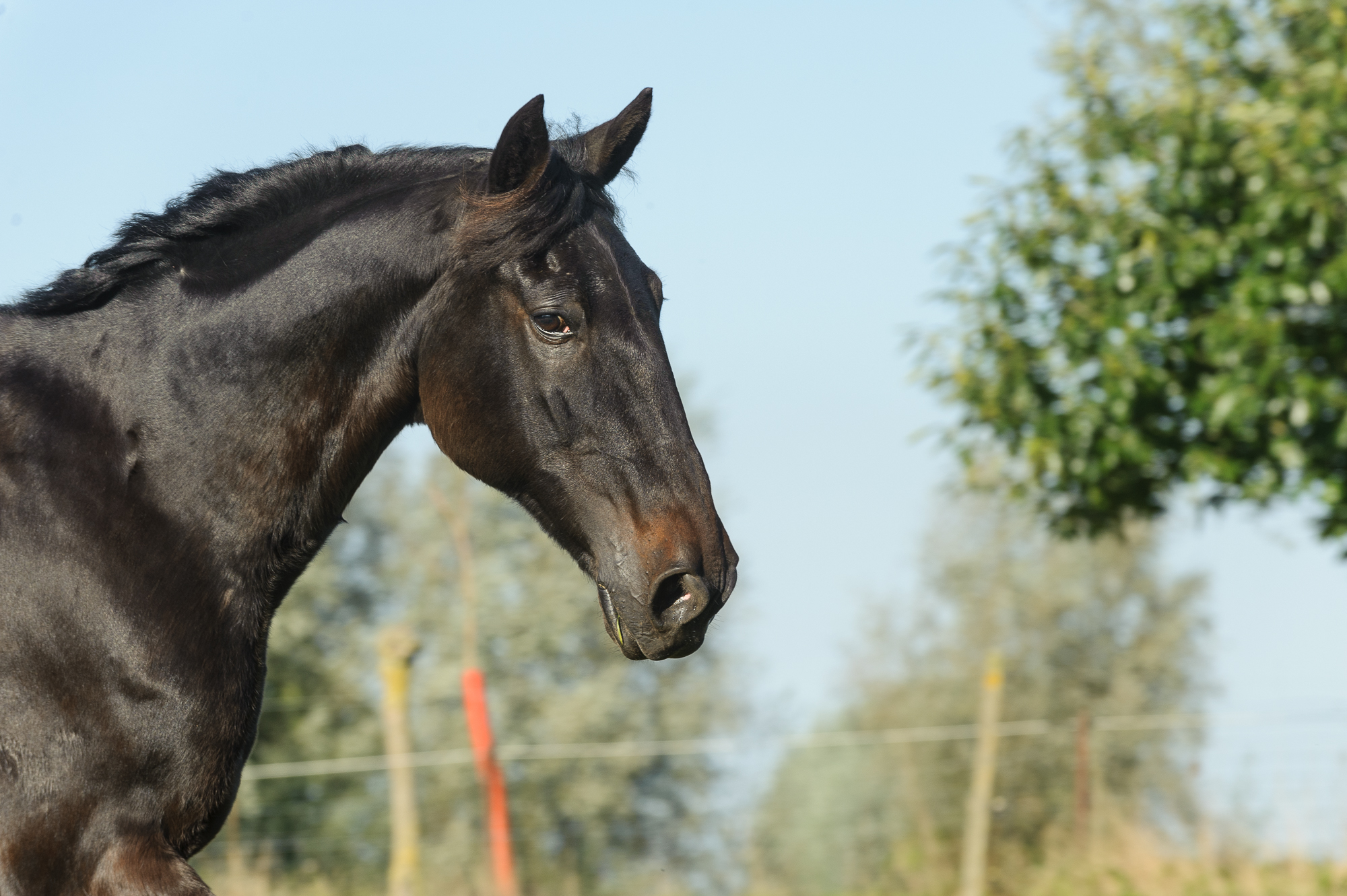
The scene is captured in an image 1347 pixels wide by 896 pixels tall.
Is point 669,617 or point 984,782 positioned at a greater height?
point 669,617

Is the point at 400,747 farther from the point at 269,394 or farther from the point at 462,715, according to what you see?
the point at 462,715

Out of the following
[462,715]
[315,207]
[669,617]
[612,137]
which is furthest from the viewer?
[462,715]

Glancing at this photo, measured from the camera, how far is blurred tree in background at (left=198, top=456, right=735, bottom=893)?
10.7 m

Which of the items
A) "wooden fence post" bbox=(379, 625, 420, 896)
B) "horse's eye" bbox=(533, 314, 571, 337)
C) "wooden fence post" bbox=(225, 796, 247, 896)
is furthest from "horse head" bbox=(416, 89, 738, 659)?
"wooden fence post" bbox=(225, 796, 247, 896)

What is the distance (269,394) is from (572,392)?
622 mm

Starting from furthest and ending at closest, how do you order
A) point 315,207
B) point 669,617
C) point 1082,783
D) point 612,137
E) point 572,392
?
point 1082,783 → point 612,137 → point 315,207 → point 572,392 → point 669,617

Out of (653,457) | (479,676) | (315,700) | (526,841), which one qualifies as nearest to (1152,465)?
(479,676)

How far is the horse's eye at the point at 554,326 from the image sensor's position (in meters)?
2.52

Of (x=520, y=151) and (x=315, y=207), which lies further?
(x=315, y=207)

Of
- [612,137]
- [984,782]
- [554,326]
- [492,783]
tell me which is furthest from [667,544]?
[984,782]

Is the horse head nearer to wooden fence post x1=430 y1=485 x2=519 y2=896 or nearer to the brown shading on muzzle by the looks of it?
the brown shading on muzzle

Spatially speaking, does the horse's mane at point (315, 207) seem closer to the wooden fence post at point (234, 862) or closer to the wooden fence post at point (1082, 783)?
the wooden fence post at point (234, 862)

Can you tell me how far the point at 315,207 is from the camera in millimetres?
2730

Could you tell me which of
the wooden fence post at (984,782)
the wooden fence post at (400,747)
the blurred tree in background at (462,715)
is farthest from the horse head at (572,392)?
the blurred tree in background at (462,715)
